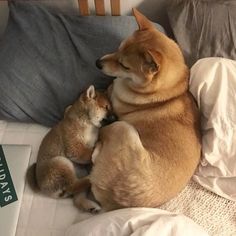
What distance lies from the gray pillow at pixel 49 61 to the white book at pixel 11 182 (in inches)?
6.5

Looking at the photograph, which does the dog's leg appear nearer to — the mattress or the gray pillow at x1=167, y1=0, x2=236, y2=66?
the mattress

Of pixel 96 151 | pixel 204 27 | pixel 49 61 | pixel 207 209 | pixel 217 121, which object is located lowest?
pixel 207 209

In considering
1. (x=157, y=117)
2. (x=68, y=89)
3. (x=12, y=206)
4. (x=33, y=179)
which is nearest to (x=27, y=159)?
(x=33, y=179)

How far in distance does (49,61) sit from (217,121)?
78 cm

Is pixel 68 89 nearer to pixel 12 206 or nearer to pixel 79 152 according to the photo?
pixel 79 152

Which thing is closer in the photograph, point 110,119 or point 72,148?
point 72,148

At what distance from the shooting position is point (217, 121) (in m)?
1.55

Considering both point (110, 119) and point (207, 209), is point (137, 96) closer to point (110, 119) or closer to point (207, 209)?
point (110, 119)

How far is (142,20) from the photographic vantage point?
1602 millimetres

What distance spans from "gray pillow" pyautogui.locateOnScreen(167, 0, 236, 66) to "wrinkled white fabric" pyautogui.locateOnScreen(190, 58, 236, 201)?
0.46 feet

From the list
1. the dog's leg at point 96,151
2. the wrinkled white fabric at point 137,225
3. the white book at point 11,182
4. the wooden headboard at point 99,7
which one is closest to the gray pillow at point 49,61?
the wooden headboard at point 99,7

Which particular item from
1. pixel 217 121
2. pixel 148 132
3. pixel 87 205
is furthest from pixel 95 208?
pixel 217 121

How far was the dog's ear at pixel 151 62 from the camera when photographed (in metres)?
1.42

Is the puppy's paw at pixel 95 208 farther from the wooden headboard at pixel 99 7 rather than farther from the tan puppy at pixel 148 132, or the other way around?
the wooden headboard at pixel 99 7
